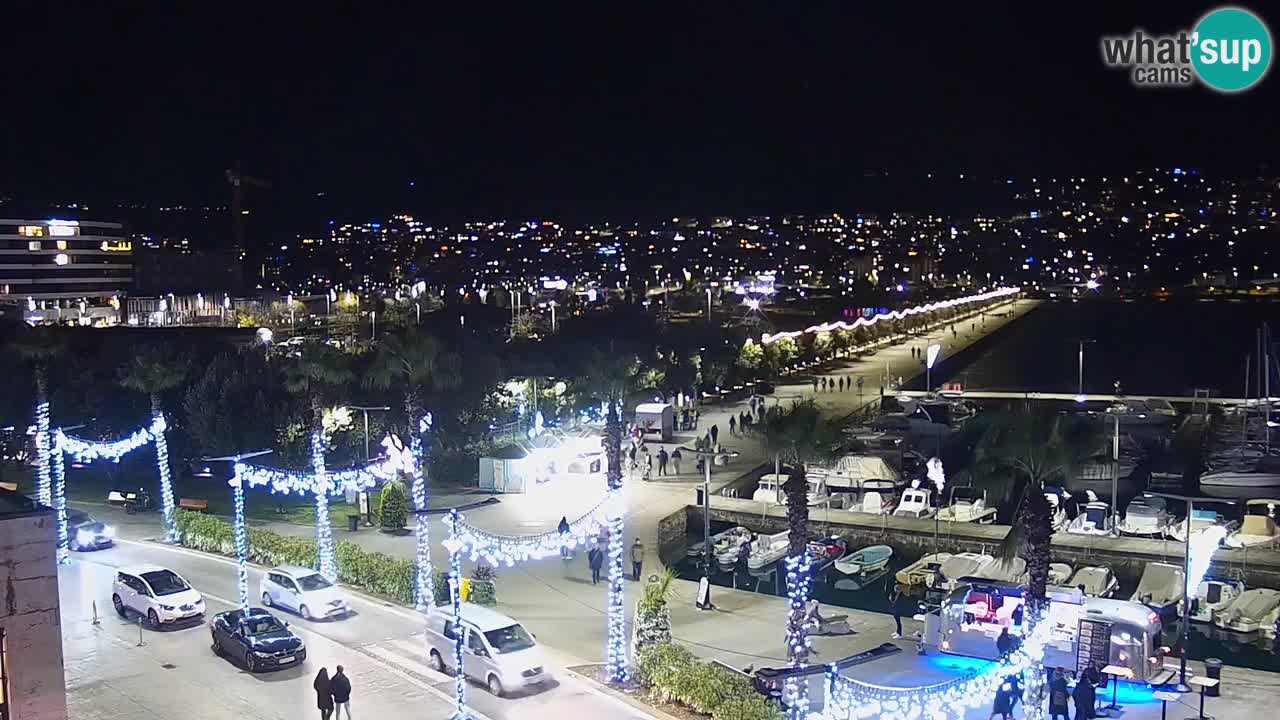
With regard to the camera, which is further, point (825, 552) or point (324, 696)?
point (825, 552)

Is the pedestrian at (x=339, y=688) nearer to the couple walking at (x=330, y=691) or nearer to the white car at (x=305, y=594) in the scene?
the couple walking at (x=330, y=691)

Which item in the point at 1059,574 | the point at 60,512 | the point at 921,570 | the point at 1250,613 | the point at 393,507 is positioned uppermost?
the point at 60,512

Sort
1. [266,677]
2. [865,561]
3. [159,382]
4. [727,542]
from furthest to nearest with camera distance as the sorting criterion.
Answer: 1. [159,382]
2. [727,542]
3. [865,561]
4. [266,677]

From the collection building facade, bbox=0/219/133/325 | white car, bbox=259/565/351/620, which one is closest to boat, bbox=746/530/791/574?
white car, bbox=259/565/351/620

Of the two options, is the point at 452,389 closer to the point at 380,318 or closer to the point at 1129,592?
the point at 1129,592

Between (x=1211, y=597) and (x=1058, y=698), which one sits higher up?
(x=1058, y=698)

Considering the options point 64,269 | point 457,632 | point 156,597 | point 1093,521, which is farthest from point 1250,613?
point 64,269

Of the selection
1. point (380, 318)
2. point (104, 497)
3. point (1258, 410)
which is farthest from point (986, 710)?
point (380, 318)

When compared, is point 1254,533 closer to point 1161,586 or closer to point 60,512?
point 1161,586
